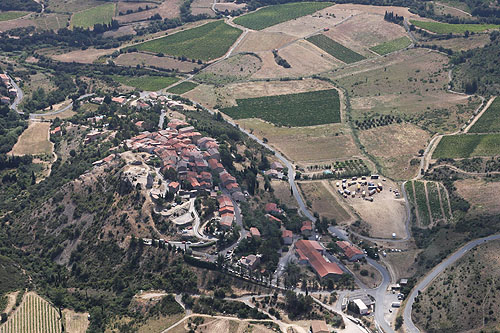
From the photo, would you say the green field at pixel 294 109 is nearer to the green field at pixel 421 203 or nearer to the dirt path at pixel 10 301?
the green field at pixel 421 203

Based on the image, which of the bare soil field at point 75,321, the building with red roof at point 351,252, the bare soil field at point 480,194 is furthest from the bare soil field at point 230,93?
the bare soil field at point 75,321

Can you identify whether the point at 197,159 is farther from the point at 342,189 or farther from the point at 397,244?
the point at 397,244

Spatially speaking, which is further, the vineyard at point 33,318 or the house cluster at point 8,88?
the house cluster at point 8,88

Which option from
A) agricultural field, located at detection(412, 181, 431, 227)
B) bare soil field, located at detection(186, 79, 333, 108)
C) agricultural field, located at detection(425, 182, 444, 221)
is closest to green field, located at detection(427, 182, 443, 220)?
agricultural field, located at detection(425, 182, 444, 221)

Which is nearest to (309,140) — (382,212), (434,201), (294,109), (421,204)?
(294,109)

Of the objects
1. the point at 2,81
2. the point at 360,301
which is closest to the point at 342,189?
the point at 360,301
